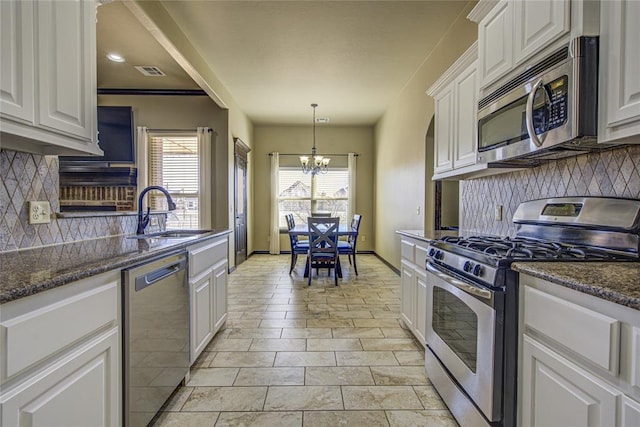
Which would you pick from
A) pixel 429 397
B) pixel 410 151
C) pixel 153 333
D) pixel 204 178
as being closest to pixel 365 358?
pixel 429 397

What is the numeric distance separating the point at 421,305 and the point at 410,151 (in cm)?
277

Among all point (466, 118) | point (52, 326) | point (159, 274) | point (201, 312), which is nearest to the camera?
point (52, 326)

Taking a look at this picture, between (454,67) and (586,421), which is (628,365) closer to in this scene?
(586,421)

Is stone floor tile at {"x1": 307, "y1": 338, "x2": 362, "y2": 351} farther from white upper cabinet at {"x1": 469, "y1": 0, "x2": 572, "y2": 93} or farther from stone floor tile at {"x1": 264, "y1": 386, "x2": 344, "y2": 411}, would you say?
white upper cabinet at {"x1": 469, "y1": 0, "x2": 572, "y2": 93}

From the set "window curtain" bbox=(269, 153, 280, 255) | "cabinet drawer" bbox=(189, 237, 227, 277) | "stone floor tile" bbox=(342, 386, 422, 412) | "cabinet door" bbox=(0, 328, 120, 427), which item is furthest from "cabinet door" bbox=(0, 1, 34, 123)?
"window curtain" bbox=(269, 153, 280, 255)

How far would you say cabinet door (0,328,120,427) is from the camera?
89 centimetres

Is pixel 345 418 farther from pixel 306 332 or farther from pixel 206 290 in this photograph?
pixel 206 290

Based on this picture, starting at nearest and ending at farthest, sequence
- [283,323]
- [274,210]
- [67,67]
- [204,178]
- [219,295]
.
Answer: [67,67] < [219,295] < [283,323] < [204,178] < [274,210]

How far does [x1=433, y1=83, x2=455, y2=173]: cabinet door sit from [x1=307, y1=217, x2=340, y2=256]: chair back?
1.95 meters

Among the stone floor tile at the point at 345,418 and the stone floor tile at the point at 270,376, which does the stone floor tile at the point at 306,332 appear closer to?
the stone floor tile at the point at 270,376

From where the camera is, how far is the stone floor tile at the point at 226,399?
184cm

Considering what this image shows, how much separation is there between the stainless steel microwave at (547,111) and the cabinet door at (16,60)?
215 centimetres

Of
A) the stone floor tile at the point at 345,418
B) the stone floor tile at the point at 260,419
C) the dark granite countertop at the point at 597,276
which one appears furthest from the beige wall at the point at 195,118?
Answer: the dark granite countertop at the point at 597,276

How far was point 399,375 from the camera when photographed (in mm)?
2186
